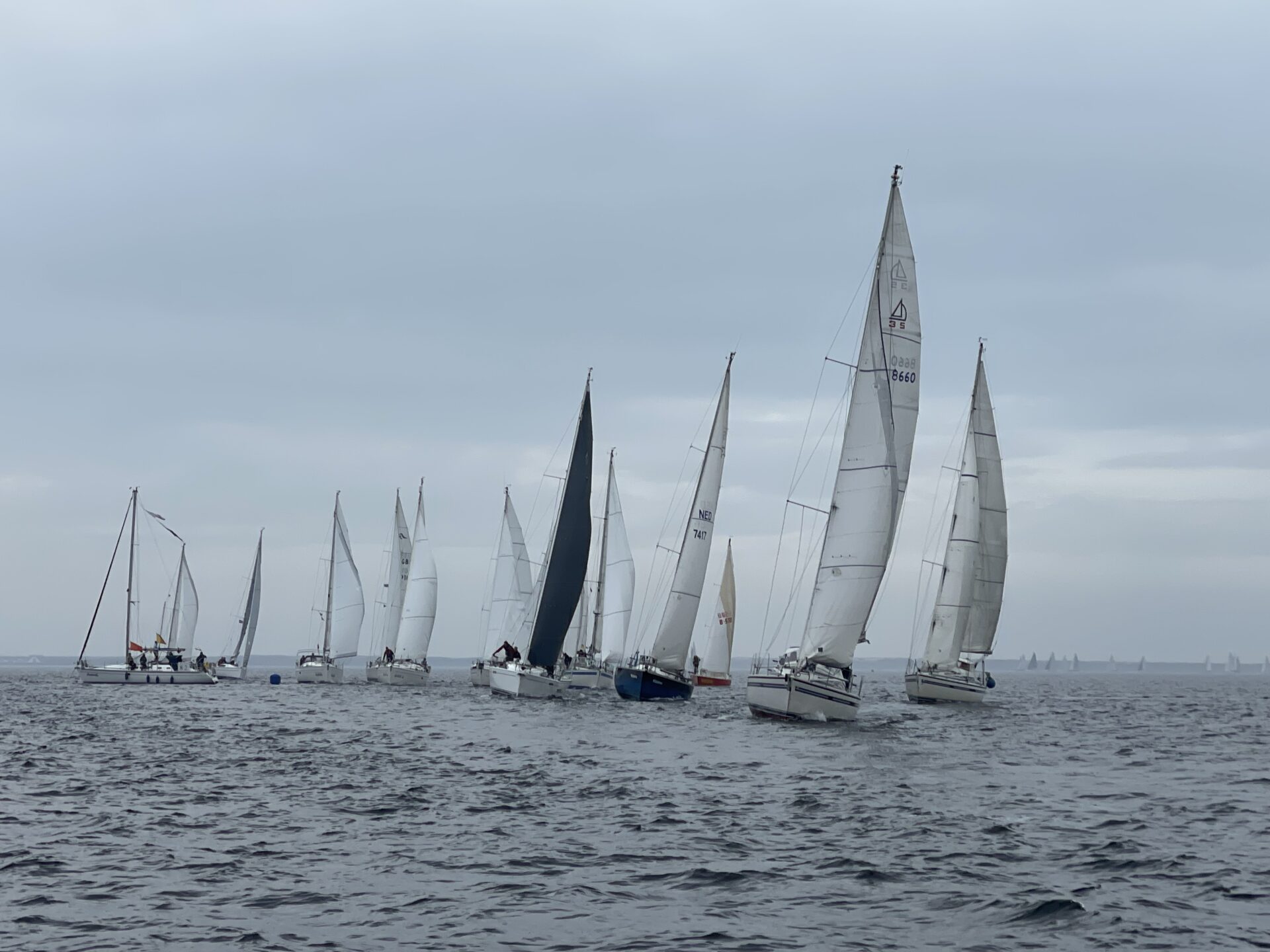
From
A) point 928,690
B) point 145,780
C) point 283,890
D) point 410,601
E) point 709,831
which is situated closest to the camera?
point 283,890

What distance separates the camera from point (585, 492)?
5534 centimetres

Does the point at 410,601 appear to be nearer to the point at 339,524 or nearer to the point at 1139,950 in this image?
the point at 339,524

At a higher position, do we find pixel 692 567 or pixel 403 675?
pixel 692 567

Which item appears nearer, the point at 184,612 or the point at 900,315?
the point at 900,315

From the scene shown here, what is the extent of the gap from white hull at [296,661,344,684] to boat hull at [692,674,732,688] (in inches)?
1008

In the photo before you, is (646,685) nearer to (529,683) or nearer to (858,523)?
(529,683)

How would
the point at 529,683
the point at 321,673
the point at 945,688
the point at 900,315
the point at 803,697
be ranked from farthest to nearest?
the point at 321,673 < the point at 945,688 < the point at 529,683 < the point at 900,315 < the point at 803,697

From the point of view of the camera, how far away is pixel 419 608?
81875 millimetres

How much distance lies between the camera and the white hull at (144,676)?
250 ft

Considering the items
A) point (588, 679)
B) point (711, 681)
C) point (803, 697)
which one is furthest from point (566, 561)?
point (711, 681)

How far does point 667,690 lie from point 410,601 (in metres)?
31.5

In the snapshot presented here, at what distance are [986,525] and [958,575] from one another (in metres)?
3.04

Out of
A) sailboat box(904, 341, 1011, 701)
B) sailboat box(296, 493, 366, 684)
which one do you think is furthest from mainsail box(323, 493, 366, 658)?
sailboat box(904, 341, 1011, 701)

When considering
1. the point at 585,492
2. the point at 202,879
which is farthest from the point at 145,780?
the point at 585,492
